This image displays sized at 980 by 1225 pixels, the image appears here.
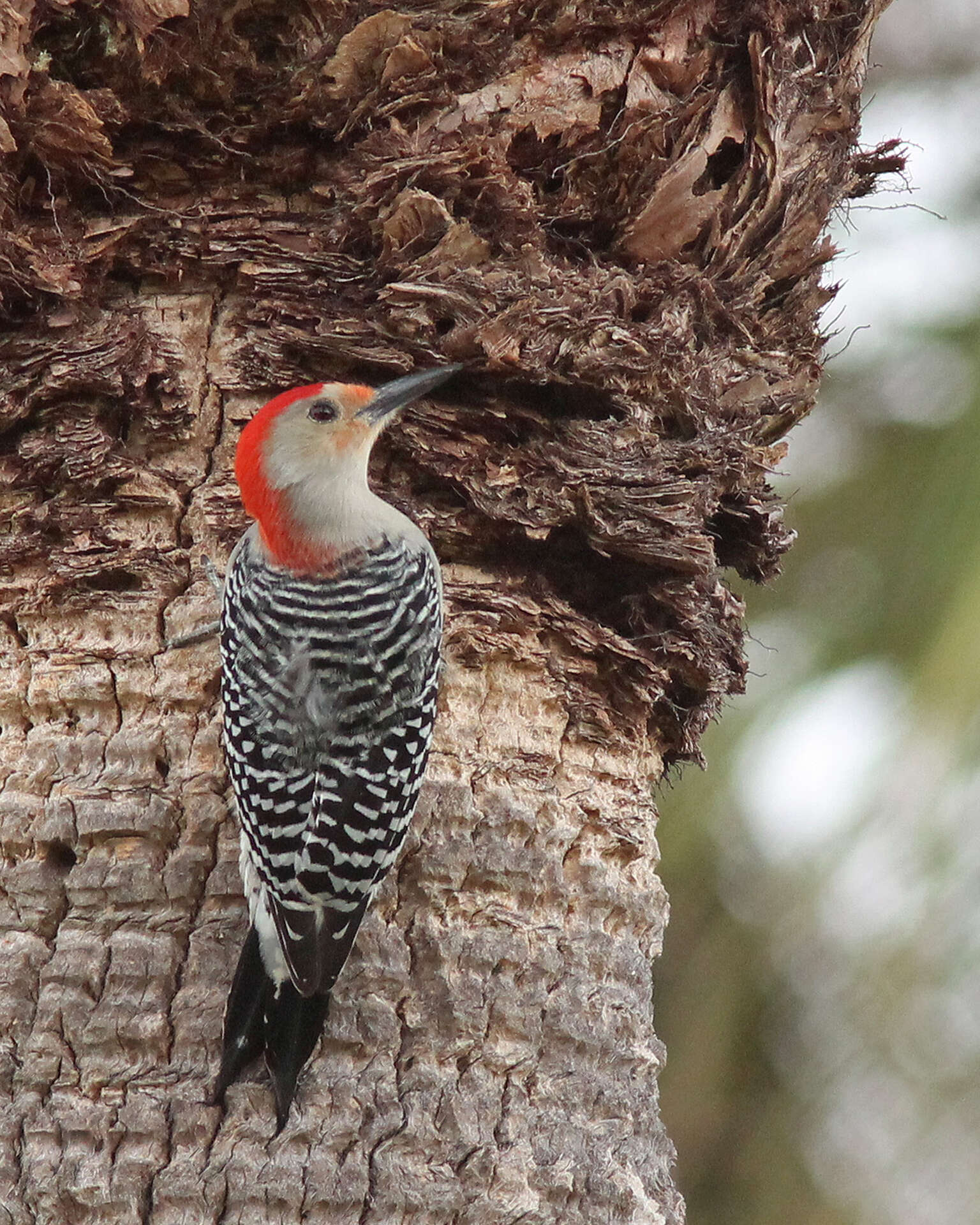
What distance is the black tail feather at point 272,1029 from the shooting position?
9.38ft

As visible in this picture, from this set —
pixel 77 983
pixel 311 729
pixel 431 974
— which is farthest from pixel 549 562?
pixel 77 983

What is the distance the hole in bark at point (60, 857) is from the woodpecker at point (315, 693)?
36 centimetres

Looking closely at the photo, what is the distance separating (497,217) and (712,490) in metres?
0.81

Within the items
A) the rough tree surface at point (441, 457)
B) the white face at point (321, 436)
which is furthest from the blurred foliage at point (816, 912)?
the white face at point (321, 436)

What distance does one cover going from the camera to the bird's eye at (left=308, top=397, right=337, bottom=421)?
3.54 metres

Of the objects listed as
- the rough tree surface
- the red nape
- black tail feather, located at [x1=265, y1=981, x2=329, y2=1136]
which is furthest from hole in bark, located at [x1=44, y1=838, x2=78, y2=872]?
the red nape

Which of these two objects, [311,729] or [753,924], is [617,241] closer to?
[311,729]

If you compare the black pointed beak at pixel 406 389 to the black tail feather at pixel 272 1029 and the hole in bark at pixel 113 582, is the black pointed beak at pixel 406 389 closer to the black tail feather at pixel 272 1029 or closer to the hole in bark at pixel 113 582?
the hole in bark at pixel 113 582

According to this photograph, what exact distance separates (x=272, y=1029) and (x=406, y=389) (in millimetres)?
1420

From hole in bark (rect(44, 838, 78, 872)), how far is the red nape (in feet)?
2.94

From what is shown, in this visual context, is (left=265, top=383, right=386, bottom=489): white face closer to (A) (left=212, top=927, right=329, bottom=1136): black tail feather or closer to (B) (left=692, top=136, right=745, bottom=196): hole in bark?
(B) (left=692, top=136, right=745, bottom=196): hole in bark

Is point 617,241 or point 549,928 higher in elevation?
point 617,241

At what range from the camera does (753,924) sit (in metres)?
4.45

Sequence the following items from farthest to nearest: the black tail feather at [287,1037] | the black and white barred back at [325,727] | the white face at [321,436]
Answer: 1. the white face at [321,436]
2. the black and white barred back at [325,727]
3. the black tail feather at [287,1037]
